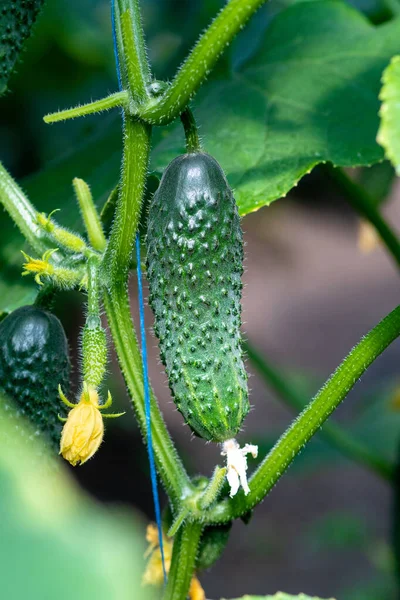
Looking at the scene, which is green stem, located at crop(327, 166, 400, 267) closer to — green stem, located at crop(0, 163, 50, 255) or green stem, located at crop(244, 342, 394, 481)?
green stem, located at crop(244, 342, 394, 481)

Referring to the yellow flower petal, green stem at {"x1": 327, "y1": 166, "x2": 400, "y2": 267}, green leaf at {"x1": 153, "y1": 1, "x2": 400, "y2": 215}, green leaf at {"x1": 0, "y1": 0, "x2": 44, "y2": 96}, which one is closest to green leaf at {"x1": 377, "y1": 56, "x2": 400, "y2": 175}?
green leaf at {"x1": 153, "y1": 1, "x2": 400, "y2": 215}

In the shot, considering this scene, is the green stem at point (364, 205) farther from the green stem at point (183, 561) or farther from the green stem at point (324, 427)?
the green stem at point (183, 561)

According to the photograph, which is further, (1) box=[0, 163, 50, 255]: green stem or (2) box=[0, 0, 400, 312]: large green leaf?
(2) box=[0, 0, 400, 312]: large green leaf

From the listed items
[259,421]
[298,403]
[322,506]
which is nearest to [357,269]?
[259,421]

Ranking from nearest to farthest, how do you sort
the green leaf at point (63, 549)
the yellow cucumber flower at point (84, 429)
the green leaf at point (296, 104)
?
1. the green leaf at point (63, 549)
2. the yellow cucumber flower at point (84, 429)
3. the green leaf at point (296, 104)

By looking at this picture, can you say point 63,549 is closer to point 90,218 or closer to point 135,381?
point 135,381

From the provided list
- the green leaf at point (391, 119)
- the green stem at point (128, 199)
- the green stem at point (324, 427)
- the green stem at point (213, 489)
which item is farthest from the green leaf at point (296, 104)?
the green stem at point (324, 427)
